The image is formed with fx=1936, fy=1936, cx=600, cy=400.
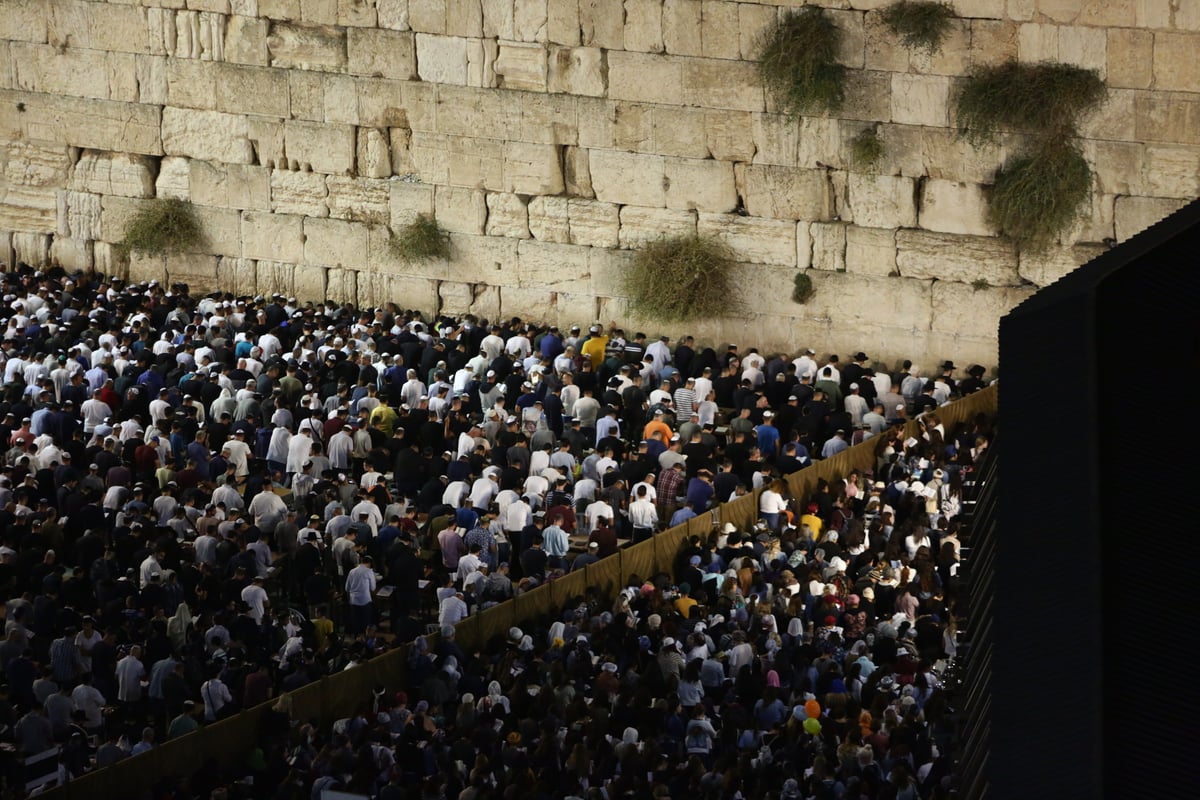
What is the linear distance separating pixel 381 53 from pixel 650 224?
440 centimetres

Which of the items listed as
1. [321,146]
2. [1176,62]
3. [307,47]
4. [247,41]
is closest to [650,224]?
[321,146]

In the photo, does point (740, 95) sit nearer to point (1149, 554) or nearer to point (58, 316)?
point (58, 316)

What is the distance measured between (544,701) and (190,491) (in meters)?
5.56

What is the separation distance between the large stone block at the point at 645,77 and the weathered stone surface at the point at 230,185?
5.39m

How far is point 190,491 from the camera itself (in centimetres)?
1847

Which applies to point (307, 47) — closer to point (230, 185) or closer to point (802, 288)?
point (230, 185)

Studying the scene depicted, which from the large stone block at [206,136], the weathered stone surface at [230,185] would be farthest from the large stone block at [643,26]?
the large stone block at [206,136]

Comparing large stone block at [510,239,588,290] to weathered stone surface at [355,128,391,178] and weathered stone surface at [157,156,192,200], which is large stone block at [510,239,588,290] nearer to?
weathered stone surface at [355,128,391,178]

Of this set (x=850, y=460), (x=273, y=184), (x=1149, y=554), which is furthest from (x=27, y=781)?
(x=273, y=184)

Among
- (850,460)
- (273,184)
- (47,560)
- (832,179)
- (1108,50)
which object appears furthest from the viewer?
(273,184)

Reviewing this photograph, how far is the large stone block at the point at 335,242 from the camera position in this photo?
88.0 ft

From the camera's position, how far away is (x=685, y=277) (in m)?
24.7

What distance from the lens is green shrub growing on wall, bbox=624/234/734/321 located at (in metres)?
24.7

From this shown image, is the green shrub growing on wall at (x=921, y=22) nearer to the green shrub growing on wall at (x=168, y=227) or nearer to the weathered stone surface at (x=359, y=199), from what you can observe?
the weathered stone surface at (x=359, y=199)
